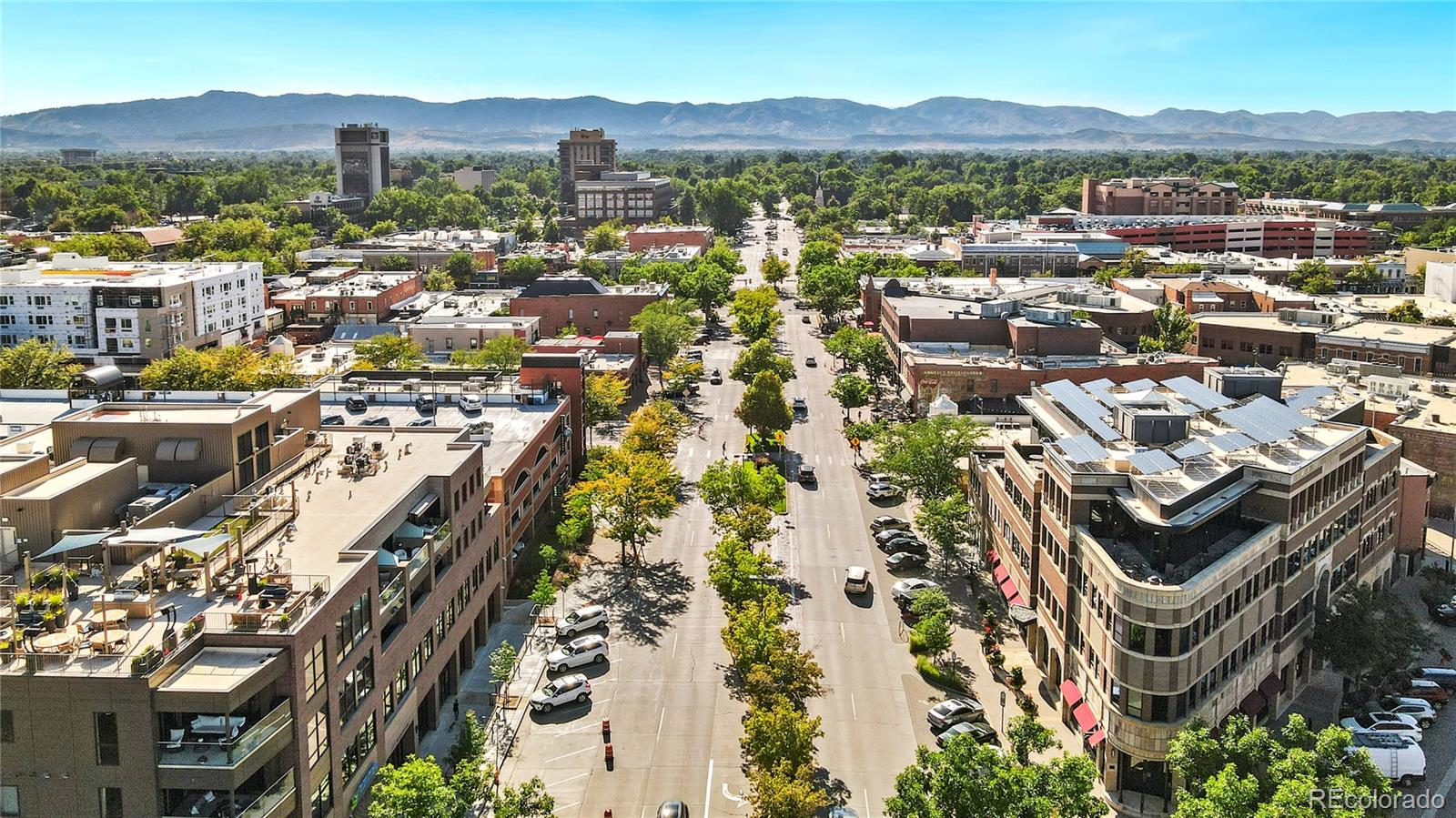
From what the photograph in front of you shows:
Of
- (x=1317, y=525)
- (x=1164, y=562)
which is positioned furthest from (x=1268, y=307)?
(x=1164, y=562)

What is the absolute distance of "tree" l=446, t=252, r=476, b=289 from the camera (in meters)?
165

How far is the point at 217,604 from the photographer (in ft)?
109

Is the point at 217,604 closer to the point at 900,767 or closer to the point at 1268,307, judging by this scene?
the point at 900,767

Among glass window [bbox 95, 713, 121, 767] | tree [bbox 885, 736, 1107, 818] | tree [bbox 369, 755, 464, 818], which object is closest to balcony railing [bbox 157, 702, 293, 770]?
glass window [bbox 95, 713, 121, 767]

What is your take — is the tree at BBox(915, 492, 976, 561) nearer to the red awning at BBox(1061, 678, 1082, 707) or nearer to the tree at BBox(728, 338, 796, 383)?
the red awning at BBox(1061, 678, 1082, 707)

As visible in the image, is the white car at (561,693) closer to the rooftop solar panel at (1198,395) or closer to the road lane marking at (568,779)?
the road lane marking at (568,779)

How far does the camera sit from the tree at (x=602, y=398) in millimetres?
81125

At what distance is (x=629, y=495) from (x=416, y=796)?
95.8ft

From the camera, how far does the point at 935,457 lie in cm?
6356

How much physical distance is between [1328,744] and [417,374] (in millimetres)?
60401

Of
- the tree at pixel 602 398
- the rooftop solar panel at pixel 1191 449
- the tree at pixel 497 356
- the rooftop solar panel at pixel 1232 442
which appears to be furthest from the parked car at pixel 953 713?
the tree at pixel 497 356

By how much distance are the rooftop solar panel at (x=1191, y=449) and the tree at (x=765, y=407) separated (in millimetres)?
38815

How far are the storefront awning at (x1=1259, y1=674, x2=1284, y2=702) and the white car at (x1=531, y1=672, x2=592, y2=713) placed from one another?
27.0m

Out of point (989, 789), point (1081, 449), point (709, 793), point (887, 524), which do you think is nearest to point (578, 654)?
point (709, 793)
